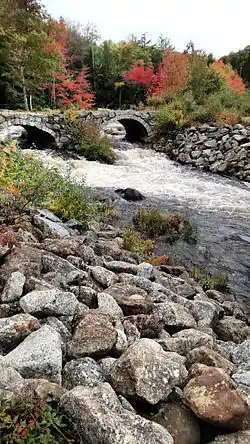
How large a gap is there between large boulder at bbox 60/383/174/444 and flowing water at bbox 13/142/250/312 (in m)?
5.33

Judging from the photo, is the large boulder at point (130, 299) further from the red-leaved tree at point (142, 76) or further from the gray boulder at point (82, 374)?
the red-leaved tree at point (142, 76)

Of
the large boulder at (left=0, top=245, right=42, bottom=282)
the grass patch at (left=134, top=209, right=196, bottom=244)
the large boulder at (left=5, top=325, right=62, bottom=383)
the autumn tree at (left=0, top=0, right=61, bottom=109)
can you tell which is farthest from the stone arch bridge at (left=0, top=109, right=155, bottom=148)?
the large boulder at (left=5, top=325, right=62, bottom=383)

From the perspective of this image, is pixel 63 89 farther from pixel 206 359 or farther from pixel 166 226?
pixel 206 359

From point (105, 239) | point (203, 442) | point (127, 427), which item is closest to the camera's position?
point (127, 427)

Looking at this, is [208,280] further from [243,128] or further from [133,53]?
[133,53]

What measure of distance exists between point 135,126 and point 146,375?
2306cm

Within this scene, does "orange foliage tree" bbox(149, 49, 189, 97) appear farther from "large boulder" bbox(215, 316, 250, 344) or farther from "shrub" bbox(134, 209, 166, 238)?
"large boulder" bbox(215, 316, 250, 344)

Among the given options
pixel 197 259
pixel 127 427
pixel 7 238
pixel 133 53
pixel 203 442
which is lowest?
pixel 197 259

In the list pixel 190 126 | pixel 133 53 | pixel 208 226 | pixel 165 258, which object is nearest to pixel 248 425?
pixel 165 258

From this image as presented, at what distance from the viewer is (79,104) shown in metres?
28.2

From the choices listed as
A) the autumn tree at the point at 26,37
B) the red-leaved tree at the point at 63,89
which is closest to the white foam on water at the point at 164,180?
the autumn tree at the point at 26,37

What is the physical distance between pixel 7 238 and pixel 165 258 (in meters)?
4.69

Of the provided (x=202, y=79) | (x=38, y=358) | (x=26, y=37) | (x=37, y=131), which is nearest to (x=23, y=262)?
(x=38, y=358)

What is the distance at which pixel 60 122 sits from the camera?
19.7 metres
